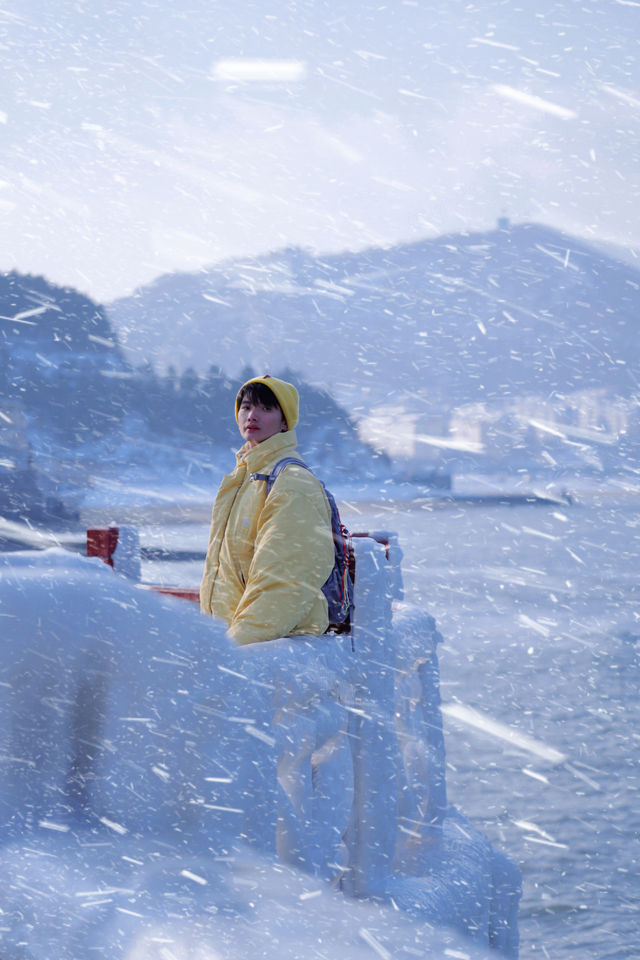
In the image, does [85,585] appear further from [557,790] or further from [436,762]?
[557,790]

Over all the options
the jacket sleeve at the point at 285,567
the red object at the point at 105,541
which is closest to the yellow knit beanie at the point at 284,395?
the jacket sleeve at the point at 285,567

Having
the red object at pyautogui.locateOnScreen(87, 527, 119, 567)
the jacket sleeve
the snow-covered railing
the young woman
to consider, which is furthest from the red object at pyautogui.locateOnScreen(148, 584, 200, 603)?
the jacket sleeve

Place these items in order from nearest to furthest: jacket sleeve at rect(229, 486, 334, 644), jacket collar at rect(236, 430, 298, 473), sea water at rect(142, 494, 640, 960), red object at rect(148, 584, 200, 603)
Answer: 1. jacket sleeve at rect(229, 486, 334, 644)
2. jacket collar at rect(236, 430, 298, 473)
3. red object at rect(148, 584, 200, 603)
4. sea water at rect(142, 494, 640, 960)

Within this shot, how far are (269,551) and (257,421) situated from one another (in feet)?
1.76

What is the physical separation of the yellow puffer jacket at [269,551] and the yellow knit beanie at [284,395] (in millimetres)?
60

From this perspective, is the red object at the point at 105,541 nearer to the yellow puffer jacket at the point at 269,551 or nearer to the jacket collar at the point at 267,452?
the yellow puffer jacket at the point at 269,551

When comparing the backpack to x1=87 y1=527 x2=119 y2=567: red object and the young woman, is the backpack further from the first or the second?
x1=87 y1=527 x2=119 y2=567: red object

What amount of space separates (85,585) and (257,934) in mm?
655

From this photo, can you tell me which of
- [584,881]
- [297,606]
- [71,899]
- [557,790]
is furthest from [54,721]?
[557,790]

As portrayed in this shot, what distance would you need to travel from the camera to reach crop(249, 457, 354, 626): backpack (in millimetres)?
3109

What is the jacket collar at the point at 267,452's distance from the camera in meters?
3.20

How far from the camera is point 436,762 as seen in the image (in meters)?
3.91

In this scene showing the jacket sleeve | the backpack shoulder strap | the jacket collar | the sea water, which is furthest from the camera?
the sea water

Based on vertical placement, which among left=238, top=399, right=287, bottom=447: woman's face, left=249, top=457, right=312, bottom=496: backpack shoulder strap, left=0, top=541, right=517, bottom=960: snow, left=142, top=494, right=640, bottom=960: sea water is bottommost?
left=142, top=494, right=640, bottom=960: sea water
